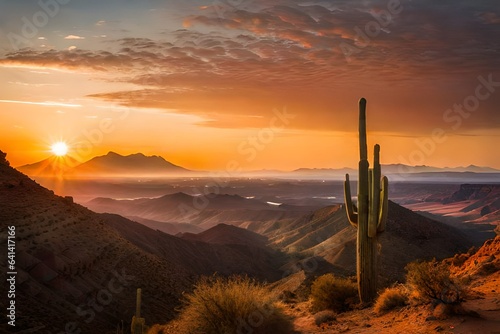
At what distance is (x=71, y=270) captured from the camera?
27.2 m

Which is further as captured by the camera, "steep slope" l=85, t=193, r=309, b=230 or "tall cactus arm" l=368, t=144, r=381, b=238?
"steep slope" l=85, t=193, r=309, b=230

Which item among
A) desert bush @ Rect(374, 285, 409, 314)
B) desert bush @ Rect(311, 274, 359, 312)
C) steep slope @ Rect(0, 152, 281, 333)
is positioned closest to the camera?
desert bush @ Rect(374, 285, 409, 314)

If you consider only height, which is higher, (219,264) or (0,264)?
(0,264)

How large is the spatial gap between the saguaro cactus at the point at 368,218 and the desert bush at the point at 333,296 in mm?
801

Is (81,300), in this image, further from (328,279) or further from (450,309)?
(450,309)

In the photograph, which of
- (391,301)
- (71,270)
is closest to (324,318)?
(391,301)

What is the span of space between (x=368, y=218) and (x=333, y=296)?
323cm

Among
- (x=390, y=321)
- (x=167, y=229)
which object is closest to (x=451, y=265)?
(x=390, y=321)

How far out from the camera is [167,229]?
328ft

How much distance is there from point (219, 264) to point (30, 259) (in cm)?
3107

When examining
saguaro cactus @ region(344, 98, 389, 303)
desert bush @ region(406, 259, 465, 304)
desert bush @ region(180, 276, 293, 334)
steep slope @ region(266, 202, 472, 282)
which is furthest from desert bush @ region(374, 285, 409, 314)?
steep slope @ region(266, 202, 472, 282)

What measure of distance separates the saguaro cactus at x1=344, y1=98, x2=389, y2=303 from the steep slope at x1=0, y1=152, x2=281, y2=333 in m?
13.6

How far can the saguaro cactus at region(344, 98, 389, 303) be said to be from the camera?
54.3ft

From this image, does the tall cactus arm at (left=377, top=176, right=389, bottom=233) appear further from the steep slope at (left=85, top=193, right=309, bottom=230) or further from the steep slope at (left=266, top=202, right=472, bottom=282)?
the steep slope at (left=85, top=193, right=309, bottom=230)
